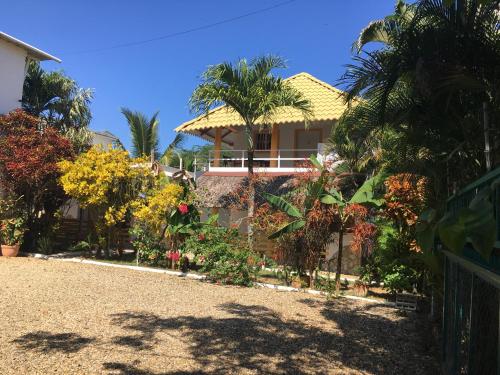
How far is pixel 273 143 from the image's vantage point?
19953mm

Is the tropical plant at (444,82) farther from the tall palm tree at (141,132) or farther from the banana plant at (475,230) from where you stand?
the tall palm tree at (141,132)

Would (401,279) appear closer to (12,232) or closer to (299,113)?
(299,113)

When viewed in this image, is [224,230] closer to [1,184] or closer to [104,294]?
[104,294]

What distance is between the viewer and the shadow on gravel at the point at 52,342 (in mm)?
5426

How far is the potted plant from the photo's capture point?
1523 cm

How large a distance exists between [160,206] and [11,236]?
5698 mm

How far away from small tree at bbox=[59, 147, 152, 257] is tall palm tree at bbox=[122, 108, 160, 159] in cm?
806

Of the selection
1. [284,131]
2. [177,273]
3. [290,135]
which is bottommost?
[177,273]

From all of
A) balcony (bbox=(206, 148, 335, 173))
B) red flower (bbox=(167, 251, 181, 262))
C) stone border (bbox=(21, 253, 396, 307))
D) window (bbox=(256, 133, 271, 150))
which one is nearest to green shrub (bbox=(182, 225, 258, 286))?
stone border (bbox=(21, 253, 396, 307))

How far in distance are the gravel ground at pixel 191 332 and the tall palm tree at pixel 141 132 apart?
42.6 feet

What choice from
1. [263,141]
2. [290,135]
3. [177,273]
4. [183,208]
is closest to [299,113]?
[290,135]

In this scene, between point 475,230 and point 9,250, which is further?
point 9,250

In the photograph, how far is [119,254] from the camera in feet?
54.6

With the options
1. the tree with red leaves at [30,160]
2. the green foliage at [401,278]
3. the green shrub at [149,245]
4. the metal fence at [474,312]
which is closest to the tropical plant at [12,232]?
the tree with red leaves at [30,160]
